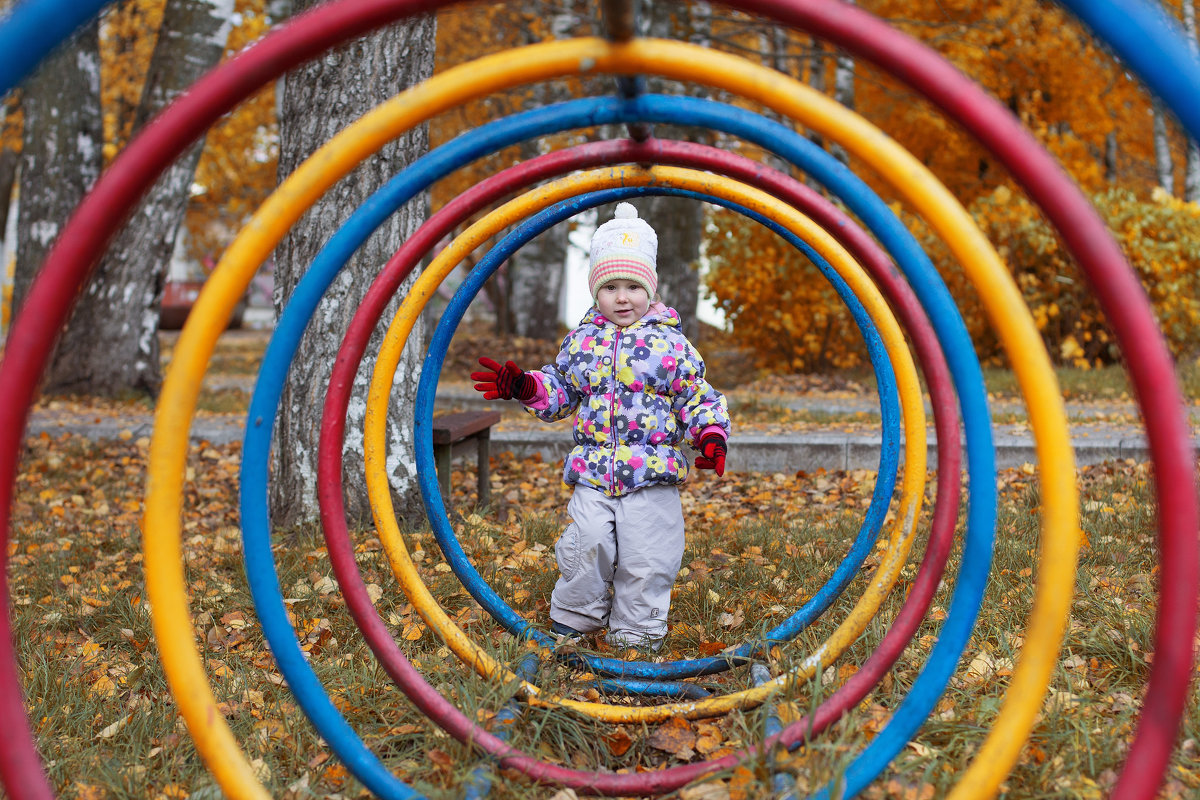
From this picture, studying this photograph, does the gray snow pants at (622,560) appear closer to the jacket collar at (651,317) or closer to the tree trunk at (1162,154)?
the jacket collar at (651,317)

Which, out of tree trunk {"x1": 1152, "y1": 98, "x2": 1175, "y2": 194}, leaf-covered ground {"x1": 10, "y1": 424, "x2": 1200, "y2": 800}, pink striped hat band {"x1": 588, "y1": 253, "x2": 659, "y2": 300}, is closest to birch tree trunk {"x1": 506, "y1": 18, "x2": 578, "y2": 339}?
leaf-covered ground {"x1": 10, "y1": 424, "x2": 1200, "y2": 800}

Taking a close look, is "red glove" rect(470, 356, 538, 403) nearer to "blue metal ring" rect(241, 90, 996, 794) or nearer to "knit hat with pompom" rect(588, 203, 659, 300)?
"knit hat with pompom" rect(588, 203, 659, 300)

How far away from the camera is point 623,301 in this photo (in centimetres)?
283

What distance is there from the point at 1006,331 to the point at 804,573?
2.12 meters

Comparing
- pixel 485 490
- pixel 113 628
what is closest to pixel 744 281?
pixel 485 490

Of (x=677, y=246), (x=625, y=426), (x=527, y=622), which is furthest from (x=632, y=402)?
(x=677, y=246)

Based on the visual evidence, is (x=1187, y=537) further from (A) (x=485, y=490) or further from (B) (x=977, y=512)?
(A) (x=485, y=490)

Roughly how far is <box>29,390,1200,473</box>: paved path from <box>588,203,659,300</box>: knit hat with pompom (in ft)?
9.07

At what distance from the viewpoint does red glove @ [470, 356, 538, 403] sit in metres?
2.71

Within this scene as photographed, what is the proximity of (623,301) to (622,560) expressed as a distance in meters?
0.80

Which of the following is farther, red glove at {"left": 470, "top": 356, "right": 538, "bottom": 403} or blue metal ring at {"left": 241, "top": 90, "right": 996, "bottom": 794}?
red glove at {"left": 470, "top": 356, "right": 538, "bottom": 403}

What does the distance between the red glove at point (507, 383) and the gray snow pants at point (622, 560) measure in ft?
1.17

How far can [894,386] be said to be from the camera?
2639mm

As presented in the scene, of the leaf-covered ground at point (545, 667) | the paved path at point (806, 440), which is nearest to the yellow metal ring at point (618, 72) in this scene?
the leaf-covered ground at point (545, 667)
